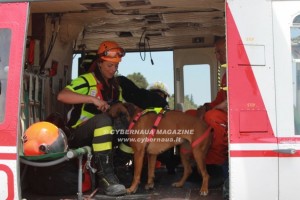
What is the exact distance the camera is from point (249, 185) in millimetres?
3322

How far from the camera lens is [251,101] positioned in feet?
11.0

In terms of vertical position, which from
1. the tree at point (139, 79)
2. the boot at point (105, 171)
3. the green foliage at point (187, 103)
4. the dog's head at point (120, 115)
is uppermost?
the tree at point (139, 79)

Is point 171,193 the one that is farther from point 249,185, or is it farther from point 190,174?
point 249,185

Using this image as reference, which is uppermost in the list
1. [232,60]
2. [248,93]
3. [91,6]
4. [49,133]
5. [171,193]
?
[91,6]

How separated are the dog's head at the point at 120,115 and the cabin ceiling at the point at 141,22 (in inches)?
40.4

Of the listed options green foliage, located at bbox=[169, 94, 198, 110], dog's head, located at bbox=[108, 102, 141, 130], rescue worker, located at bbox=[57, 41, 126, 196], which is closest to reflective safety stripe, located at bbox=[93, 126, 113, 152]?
rescue worker, located at bbox=[57, 41, 126, 196]

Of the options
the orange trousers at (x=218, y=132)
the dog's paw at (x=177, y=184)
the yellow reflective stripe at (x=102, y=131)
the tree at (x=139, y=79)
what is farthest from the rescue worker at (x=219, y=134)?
the tree at (x=139, y=79)

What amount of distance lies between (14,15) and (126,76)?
2530mm

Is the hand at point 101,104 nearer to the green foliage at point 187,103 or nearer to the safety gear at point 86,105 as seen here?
the safety gear at point 86,105

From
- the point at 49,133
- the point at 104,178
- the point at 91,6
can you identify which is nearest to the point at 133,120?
the point at 104,178

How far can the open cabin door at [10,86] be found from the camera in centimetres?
348

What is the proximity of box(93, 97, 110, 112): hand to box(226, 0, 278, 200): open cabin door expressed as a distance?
4.72 ft

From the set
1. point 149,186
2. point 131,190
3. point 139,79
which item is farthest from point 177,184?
point 139,79

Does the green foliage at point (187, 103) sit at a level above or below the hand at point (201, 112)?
above
